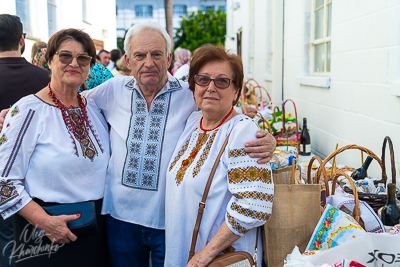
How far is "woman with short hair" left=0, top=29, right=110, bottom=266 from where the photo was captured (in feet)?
6.36

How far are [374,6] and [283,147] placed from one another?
54.6 inches

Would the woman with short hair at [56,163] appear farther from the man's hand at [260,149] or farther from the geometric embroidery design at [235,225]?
the man's hand at [260,149]

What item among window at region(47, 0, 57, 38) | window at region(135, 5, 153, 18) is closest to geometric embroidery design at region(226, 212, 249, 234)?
window at region(47, 0, 57, 38)

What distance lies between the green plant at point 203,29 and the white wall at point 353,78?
2688 centimetres

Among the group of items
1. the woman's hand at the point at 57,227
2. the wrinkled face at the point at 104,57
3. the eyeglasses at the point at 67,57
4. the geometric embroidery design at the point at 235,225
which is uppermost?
the wrinkled face at the point at 104,57

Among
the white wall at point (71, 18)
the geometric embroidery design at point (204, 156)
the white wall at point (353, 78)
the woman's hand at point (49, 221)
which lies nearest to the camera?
the geometric embroidery design at point (204, 156)

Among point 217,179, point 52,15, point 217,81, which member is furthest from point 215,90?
point 52,15

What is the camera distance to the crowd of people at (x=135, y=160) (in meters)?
1.80

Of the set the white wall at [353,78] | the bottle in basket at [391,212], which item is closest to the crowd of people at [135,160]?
the bottle in basket at [391,212]

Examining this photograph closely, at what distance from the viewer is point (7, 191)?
1913 mm

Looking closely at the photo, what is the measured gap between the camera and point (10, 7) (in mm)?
5789

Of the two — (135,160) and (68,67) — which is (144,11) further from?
(135,160)
